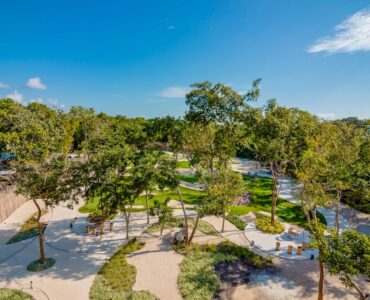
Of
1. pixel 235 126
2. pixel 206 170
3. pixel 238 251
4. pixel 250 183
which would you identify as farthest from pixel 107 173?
pixel 250 183

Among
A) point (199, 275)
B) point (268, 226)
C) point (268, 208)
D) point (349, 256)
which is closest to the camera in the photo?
point (349, 256)

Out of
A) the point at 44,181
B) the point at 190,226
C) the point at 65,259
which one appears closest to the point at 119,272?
the point at 65,259

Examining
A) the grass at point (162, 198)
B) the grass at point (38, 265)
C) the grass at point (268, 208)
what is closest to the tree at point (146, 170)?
the grass at point (38, 265)

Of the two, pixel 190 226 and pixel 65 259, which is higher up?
pixel 190 226

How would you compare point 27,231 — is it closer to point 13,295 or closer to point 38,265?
point 38,265

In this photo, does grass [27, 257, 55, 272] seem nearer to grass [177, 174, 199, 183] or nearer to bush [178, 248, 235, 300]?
bush [178, 248, 235, 300]

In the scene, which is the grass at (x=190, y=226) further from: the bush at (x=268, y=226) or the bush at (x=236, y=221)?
the bush at (x=268, y=226)

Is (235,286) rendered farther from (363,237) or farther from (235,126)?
(235,126)
